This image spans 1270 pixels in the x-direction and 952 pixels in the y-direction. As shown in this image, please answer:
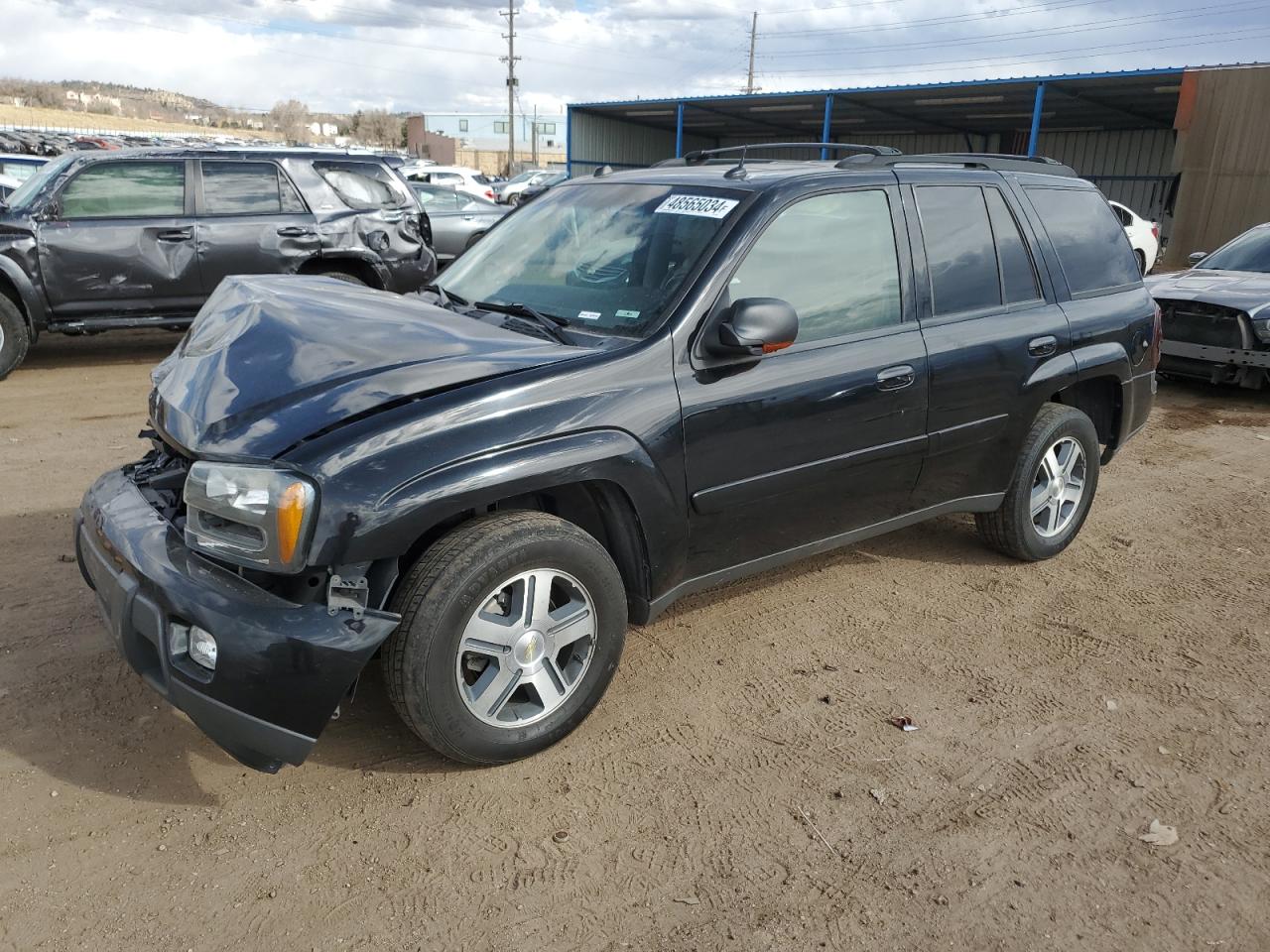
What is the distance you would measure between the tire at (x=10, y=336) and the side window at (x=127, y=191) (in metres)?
0.87

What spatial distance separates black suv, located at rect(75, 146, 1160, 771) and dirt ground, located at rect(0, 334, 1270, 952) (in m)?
0.32

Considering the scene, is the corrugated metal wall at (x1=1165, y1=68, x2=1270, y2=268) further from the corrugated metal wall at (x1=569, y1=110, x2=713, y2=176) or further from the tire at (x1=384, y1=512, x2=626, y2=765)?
the tire at (x1=384, y1=512, x2=626, y2=765)

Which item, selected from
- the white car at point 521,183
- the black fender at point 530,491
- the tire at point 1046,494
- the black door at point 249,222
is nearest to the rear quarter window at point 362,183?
the black door at point 249,222

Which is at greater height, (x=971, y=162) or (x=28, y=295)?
(x=971, y=162)

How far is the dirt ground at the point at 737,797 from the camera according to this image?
2.51 meters

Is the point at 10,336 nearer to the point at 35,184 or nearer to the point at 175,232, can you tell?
the point at 35,184

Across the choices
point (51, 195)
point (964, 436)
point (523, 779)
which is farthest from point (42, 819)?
point (51, 195)

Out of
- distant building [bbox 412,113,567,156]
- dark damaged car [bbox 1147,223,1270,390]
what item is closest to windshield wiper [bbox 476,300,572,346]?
dark damaged car [bbox 1147,223,1270,390]

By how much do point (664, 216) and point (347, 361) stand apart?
135cm

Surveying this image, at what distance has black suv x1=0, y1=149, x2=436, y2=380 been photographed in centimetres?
791

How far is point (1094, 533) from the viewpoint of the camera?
17.5 ft

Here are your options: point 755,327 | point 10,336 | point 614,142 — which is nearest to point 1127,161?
point 614,142

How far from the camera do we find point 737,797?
9.86 feet

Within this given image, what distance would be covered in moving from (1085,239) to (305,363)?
3.76 metres
